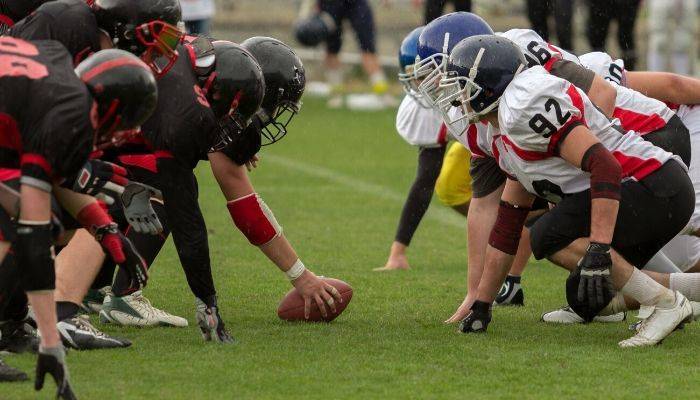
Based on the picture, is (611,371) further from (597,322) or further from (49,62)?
(49,62)

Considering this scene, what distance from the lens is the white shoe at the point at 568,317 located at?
5.37 meters

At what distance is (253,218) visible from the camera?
17.1 ft

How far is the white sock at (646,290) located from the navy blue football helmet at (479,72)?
84cm

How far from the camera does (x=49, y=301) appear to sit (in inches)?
149

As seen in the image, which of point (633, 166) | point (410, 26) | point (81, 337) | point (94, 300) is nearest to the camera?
point (81, 337)

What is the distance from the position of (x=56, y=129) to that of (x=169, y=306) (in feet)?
6.72

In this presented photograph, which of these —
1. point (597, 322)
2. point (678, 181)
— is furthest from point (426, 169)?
point (678, 181)

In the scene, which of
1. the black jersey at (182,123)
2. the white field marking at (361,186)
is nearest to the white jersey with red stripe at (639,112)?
the black jersey at (182,123)

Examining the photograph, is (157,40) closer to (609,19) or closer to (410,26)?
(609,19)

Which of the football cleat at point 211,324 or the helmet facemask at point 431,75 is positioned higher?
the helmet facemask at point 431,75

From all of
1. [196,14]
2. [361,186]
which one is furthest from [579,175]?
[196,14]

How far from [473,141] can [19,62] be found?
2.15 m

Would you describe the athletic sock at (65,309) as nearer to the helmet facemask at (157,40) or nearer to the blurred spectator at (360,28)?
the helmet facemask at (157,40)

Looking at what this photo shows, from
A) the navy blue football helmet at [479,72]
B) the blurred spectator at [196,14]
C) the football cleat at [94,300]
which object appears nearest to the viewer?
the navy blue football helmet at [479,72]
